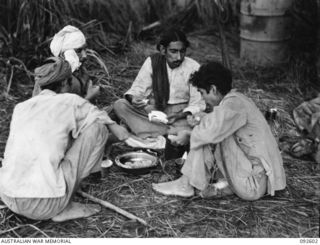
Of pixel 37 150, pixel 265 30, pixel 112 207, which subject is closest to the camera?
pixel 37 150

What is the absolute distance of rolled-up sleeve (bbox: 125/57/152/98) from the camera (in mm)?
4616

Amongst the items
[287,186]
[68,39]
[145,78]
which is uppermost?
[68,39]

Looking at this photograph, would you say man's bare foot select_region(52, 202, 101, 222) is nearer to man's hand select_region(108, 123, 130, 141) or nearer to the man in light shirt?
man's hand select_region(108, 123, 130, 141)

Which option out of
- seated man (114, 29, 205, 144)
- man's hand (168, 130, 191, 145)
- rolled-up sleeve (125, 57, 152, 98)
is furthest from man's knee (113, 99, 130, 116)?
man's hand (168, 130, 191, 145)

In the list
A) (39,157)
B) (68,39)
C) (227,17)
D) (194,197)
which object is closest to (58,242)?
(39,157)

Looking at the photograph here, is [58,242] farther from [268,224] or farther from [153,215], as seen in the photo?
[268,224]

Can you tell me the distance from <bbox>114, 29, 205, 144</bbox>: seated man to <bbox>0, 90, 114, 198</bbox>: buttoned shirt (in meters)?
1.51

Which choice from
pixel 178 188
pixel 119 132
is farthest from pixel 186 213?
pixel 119 132

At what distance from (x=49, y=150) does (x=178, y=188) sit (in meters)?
1.08

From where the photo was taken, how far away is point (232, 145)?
3371 millimetres

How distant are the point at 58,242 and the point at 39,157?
543 millimetres

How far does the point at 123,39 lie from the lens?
688cm

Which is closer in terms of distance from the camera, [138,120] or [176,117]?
[176,117]

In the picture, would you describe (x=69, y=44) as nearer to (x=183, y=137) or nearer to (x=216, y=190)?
(x=183, y=137)
